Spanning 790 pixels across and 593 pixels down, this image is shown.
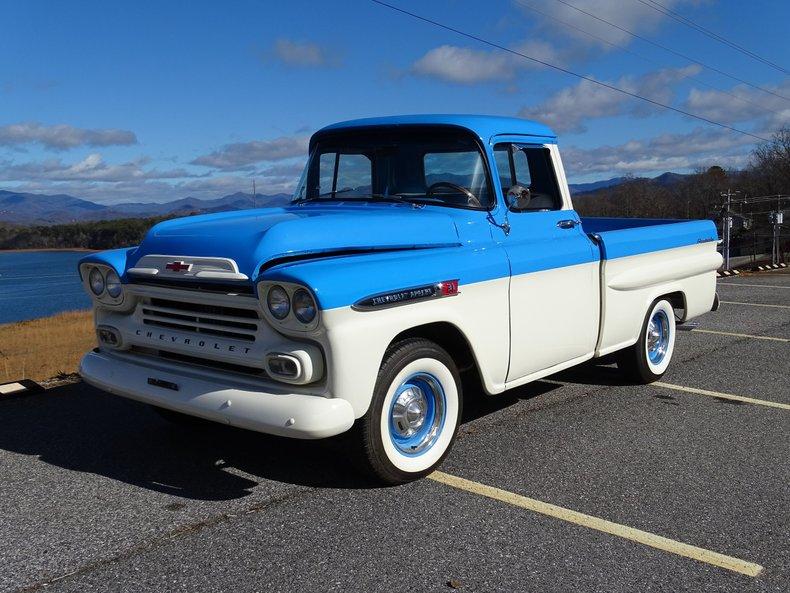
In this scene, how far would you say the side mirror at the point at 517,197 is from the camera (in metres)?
4.66


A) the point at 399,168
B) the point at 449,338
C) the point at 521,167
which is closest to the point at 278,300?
the point at 449,338

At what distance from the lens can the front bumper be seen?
10.8ft

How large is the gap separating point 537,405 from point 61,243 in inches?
1647

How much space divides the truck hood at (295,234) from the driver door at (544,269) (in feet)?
2.00

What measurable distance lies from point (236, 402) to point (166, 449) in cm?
119

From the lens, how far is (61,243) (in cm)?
4172

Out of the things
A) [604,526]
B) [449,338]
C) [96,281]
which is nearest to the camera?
[604,526]

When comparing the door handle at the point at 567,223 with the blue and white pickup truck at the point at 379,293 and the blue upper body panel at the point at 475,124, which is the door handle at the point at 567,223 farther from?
the blue upper body panel at the point at 475,124

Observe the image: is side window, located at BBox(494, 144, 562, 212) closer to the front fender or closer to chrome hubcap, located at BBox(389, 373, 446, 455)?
the front fender

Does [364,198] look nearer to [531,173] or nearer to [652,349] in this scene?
[531,173]

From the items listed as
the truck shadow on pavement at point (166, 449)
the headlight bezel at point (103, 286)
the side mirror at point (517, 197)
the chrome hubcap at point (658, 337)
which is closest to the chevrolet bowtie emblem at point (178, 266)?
the headlight bezel at point (103, 286)

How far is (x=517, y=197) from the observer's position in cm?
470

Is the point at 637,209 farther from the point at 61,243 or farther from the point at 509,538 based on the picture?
the point at 509,538

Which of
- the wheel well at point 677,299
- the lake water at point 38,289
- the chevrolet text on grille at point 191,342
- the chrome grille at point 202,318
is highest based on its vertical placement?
the chrome grille at point 202,318
